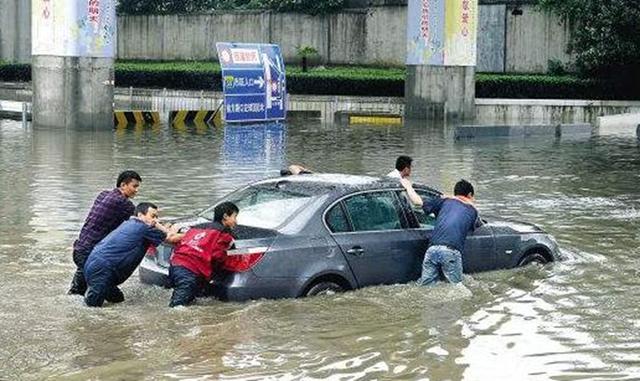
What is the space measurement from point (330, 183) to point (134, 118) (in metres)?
25.1

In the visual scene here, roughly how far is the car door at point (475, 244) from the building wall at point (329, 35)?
34.8 meters

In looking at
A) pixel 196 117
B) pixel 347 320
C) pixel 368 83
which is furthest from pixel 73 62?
pixel 347 320

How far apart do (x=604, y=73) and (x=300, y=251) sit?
33948 mm

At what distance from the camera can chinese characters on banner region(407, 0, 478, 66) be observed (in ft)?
126

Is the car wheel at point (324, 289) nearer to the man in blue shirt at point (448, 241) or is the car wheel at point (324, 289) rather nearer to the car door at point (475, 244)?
the man in blue shirt at point (448, 241)

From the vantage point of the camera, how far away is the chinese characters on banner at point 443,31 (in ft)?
126

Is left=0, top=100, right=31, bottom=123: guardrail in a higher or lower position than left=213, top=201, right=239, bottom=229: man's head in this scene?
higher

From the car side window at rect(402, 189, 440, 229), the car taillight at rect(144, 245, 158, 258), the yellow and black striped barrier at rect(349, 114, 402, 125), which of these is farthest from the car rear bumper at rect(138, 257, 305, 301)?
the yellow and black striped barrier at rect(349, 114, 402, 125)

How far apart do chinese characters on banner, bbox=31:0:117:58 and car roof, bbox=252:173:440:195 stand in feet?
69.3

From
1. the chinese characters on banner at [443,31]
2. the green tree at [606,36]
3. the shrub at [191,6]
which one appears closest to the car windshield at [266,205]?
the chinese characters on banner at [443,31]

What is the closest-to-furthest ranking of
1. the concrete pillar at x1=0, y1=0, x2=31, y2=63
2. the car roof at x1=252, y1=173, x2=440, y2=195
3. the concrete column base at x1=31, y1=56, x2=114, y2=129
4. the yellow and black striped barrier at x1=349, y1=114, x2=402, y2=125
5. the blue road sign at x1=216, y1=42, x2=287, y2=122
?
the car roof at x1=252, y1=173, x2=440, y2=195 → the concrete column base at x1=31, y1=56, x2=114, y2=129 → the blue road sign at x1=216, y1=42, x2=287, y2=122 → the yellow and black striped barrier at x1=349, y1=114, x2=402, y2=125 → the concrete pillar at x1=0, y1=0, x2=31, y2=63

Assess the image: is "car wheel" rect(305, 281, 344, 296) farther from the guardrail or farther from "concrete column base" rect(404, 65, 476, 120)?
"concrete column base" rect(404, 65, 476, 120)

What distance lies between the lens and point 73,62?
31188mm

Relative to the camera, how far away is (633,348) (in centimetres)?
892
